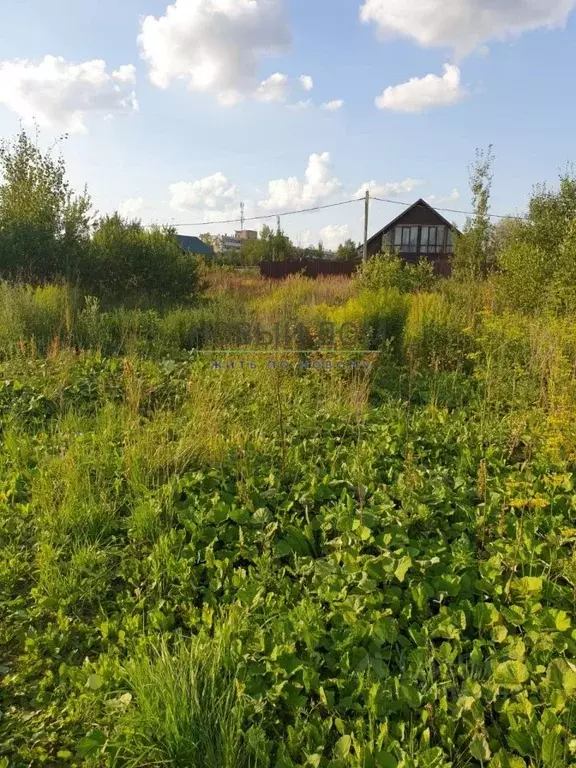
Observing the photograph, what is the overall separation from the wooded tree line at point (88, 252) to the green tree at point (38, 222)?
0.02 metres

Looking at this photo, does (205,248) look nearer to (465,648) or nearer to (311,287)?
(311,287)

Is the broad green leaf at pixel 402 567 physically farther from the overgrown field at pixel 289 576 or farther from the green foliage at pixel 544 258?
the green foliage at pixel 544 258

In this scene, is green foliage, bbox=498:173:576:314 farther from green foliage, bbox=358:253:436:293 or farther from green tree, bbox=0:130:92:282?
green tree, bbox=0:130:92:282

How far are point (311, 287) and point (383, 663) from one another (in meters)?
10.6

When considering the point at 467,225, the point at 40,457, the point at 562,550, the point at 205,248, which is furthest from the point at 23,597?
the point at 205,248

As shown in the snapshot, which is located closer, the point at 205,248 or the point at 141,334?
the point at 141,334

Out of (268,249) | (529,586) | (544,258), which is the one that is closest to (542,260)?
(544,258)

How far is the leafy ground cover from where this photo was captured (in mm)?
1671

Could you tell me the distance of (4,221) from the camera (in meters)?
11.0

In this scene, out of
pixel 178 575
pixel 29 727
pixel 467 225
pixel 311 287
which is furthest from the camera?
pixel 467 225

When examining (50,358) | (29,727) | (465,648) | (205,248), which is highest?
(205,248)

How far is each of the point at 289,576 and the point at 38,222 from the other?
1119cm

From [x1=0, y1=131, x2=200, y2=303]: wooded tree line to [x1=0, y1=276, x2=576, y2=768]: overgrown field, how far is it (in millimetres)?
6439

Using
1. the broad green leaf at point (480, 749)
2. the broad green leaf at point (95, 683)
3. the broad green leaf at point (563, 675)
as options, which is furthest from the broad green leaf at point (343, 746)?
the broad green leaf at point (95, 683)
